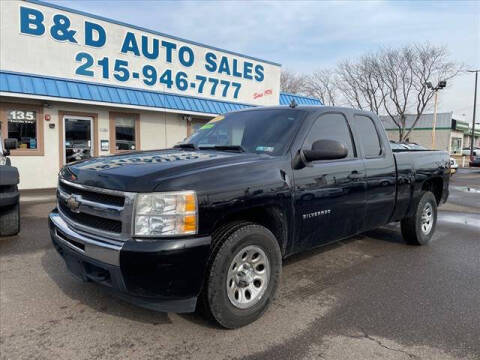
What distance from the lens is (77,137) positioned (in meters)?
12.8

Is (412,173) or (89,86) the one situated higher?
(89,86)

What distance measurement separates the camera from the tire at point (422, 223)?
5.80m

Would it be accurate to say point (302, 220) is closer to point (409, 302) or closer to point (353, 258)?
point (409, 302)

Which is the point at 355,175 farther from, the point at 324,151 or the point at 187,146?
the point at 187,146

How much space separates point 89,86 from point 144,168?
10446 mm

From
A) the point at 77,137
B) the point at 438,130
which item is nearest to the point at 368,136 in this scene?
the point at 77,137

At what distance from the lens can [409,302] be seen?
12.8 feet

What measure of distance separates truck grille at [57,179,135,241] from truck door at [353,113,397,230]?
9.57 ft

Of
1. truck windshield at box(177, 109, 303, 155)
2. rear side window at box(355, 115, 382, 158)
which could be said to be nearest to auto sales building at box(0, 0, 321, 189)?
truck windshield at box(177, 109, 303, 155)

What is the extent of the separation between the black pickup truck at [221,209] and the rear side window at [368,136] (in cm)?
11

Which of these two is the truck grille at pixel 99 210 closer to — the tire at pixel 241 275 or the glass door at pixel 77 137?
the tire at pixel 241 275

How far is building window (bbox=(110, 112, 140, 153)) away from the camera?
13344 mm

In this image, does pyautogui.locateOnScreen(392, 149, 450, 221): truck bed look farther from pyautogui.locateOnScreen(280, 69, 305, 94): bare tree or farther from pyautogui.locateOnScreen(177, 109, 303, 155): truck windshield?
pyautogui.locateOnScreen(280, 69, 305, 94): bare tree

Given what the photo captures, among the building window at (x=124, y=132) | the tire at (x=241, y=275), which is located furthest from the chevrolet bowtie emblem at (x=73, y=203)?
the building window at (x=124, y=132)
